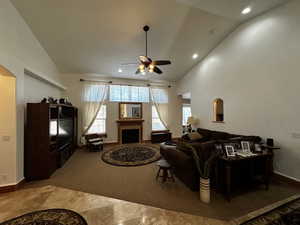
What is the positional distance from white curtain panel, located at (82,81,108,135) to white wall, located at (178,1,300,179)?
16.5 feet

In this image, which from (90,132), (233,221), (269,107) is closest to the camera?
(233,221)

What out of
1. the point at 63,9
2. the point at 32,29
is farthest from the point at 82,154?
the point at 63,9

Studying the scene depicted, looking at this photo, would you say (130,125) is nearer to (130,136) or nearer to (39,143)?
(130,136)

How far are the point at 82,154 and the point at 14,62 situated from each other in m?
3.54

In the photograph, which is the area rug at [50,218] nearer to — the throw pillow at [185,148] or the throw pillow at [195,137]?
the throw pillow at [185,148]

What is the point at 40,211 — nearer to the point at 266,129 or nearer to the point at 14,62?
the point at 14,62

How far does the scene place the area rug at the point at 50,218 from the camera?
1822 mm

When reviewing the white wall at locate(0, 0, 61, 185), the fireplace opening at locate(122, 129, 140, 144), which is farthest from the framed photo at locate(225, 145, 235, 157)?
the fireplace opening at locate(122, 129, 140, 144)

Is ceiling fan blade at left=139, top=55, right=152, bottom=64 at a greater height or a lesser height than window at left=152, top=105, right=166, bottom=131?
greater

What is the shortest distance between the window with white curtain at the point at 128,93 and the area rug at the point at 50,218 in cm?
486

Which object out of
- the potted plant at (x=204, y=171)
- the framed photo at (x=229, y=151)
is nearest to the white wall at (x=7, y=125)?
the potted plant at (x=204, y=171)

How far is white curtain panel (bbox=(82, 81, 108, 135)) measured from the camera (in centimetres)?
590

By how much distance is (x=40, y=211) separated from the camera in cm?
204

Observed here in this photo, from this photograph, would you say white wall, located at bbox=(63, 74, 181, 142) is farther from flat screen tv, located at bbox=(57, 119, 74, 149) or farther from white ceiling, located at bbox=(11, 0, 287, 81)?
flat screen tv, located at bbox=(57, 119, 74, 149)
